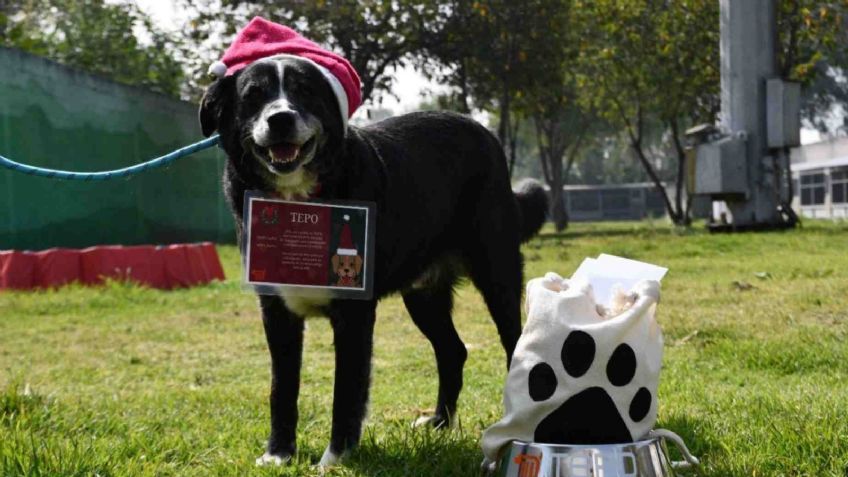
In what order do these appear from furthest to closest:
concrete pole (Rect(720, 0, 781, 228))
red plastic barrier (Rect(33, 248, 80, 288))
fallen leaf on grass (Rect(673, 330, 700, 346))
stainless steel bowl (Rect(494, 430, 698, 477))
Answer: concrete pole (Rect(720, 0, 781, 228))
red plastic barrier (Rect(33, 248, 80, 288))
fallen leaf on grass (Rect(673, 330, 700, 346))
stainless steel bowl (Rect(494, 430, 698, 477))

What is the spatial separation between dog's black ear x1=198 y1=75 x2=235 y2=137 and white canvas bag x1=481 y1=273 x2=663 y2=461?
1.26 m

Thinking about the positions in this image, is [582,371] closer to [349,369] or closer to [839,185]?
[349,369]

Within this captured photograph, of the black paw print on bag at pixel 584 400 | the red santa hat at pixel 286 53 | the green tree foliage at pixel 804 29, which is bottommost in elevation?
the black paw print on bag at pixel 584 400

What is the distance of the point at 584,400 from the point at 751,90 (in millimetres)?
13709

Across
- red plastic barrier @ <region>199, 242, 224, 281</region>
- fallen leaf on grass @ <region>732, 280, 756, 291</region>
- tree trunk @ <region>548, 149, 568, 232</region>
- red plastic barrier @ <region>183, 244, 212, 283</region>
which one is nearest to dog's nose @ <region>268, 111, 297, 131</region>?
fallen leaf on grass @ <region>732, 280, 756, 291</region>

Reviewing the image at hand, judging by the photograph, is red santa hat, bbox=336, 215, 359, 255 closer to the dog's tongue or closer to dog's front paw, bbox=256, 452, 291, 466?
the dog's tongue

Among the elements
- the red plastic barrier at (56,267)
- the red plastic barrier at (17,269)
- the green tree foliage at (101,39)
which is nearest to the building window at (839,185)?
the green tree foliage at (101,39)

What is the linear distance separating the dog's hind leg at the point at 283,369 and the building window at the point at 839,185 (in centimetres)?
3561

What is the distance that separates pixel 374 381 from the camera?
5.43 meters

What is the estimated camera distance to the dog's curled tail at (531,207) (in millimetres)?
4648

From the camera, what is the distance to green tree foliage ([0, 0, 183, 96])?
68.7 ft

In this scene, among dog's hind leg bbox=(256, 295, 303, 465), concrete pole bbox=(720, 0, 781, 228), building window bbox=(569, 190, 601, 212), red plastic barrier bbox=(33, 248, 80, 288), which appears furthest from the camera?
building window bbox=(569, 190, 601, 212)

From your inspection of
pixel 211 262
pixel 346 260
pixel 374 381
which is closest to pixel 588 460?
pixel 346 260

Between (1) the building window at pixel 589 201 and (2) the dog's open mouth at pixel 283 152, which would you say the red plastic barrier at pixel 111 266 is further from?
(1) the building window at pixel 589 201
